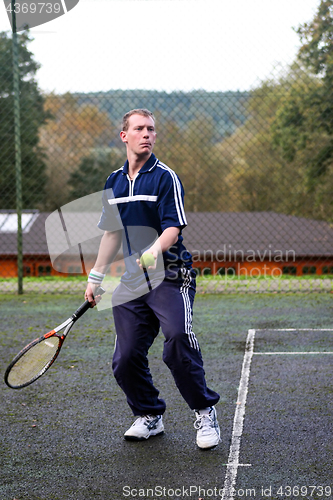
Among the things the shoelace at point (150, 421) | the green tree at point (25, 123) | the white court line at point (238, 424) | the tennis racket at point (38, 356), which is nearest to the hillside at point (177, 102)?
the green tree at point (25, 123)

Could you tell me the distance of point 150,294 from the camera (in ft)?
11.2

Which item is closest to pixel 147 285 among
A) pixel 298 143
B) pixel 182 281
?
pixel 182 281

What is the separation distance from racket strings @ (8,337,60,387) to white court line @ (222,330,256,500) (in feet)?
3.62

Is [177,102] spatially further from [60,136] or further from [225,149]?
[60,136]

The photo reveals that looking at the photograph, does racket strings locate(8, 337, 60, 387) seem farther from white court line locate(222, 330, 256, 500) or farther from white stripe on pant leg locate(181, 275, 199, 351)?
white court line locate(222, 330, 256, 500)

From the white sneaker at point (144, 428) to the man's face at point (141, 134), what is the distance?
4.83 feet

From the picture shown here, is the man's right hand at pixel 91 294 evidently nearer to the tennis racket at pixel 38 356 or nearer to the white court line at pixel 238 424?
the tennis racket at pixel 38 356

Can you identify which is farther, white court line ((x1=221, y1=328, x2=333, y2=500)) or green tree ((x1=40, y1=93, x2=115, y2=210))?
green tree ((x1=40, y1=93, x2=115, y2=210))

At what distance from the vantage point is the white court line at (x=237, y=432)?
9.53 feet

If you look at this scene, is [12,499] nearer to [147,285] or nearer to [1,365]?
[147,285]

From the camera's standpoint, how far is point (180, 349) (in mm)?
3305

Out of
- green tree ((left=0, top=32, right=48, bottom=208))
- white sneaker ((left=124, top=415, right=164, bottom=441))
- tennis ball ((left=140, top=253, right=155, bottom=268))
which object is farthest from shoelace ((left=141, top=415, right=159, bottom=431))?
green tree ((left=0, top=32, right=48, bottom=208))

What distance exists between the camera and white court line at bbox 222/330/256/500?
9.53ft

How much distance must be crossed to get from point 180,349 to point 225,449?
59 cm
